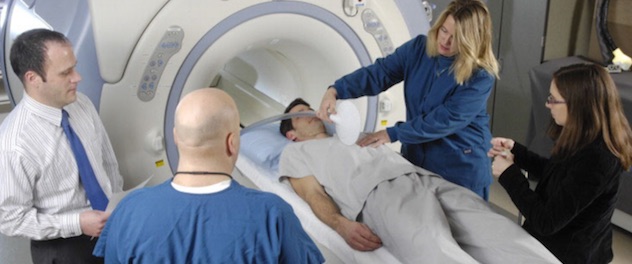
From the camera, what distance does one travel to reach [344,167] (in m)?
1.79

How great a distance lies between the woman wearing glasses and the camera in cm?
123

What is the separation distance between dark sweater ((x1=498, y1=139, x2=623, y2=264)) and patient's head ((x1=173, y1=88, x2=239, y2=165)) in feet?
2.36

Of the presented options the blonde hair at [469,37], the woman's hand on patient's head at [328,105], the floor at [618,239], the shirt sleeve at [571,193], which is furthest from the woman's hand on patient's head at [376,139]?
the floor at [618,239]

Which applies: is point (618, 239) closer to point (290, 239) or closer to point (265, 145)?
point (265, 145)

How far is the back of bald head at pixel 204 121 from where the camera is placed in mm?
956

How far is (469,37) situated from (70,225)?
3.84 ft

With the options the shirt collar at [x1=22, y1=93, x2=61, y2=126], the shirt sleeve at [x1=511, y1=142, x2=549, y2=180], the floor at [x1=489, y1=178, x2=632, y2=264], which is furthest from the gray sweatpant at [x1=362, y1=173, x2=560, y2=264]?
the floor at [x1=489, y1=178, x2=632, y2=264]

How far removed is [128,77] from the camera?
1.74 meters

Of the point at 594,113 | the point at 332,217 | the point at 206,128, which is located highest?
the point at 206,128

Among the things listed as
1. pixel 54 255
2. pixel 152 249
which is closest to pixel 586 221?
pixel 152 249

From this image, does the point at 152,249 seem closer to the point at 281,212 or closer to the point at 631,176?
the point at 281,212

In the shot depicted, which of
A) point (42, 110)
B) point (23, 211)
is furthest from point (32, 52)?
point (23, 211)

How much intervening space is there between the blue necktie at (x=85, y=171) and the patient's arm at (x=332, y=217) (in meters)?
0.60

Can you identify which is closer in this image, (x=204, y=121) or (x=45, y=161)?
(x=204, y=121)
